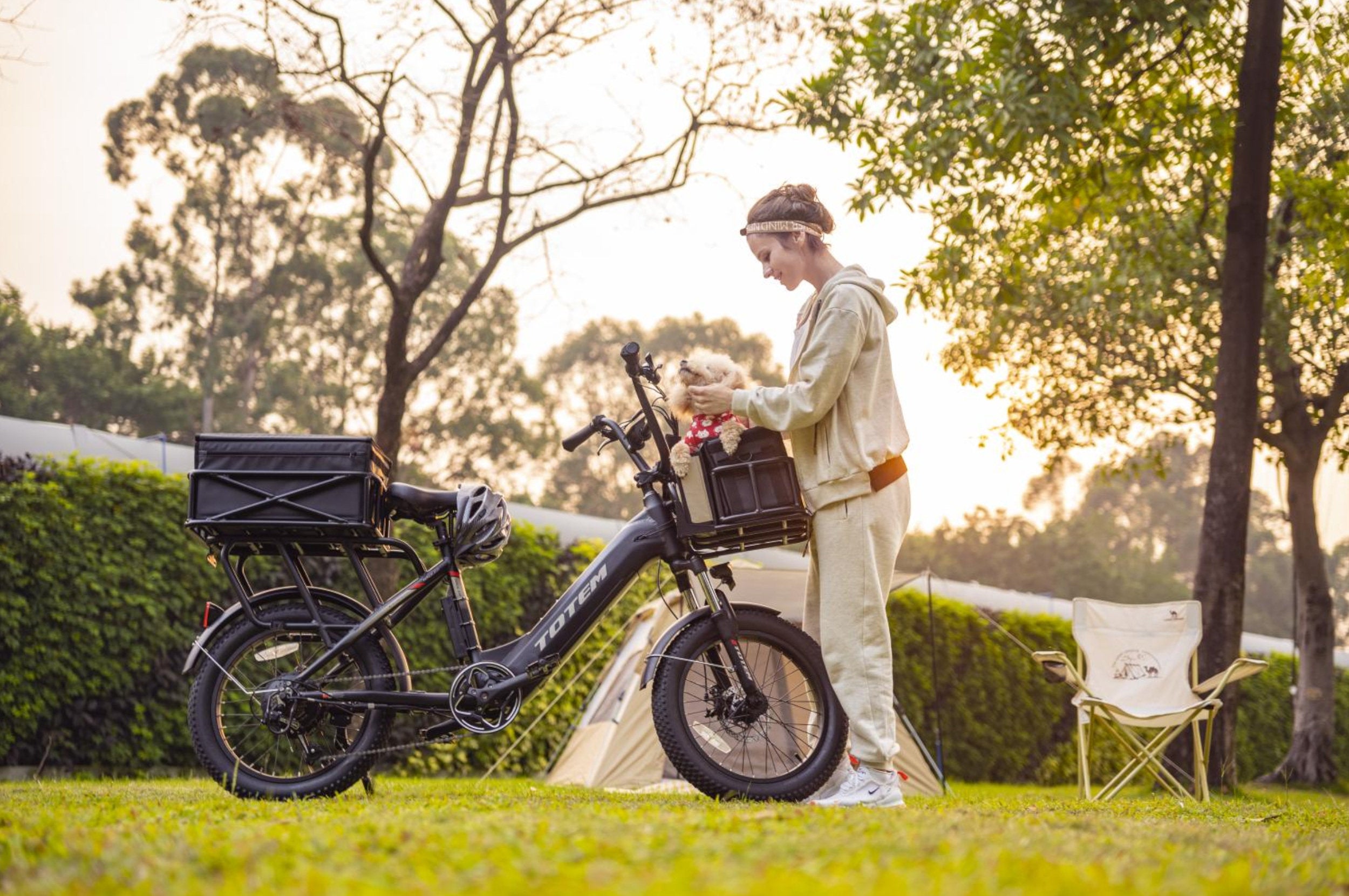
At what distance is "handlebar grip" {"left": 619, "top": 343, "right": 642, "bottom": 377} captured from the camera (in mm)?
3694

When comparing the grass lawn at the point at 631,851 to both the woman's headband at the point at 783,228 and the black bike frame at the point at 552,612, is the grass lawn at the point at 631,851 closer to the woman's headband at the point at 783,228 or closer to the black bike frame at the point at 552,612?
the black bike frame at the point at 552,612

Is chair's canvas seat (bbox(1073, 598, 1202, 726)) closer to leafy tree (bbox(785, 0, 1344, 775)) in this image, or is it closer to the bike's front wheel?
leafy tree (bbox(785, 0, 1344, 775))

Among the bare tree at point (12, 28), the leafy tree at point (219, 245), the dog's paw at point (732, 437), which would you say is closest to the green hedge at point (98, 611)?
the bare tree at point (12, 28)

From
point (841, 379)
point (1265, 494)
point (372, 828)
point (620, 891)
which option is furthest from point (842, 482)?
point (1265, 494)

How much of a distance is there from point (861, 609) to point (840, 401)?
0.62 m

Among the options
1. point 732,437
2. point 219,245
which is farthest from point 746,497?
point 219,245

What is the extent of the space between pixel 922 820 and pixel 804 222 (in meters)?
1.90

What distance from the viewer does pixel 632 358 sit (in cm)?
372

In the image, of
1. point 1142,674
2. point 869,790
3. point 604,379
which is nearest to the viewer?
point 869,790

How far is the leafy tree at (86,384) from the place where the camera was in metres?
23.5

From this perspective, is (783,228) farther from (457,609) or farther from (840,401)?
(457,609)

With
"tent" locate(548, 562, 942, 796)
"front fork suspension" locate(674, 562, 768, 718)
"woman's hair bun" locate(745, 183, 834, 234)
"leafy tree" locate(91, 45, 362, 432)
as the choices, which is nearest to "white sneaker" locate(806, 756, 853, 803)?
"front fork suspension" locate(674, 562, 768, 718)

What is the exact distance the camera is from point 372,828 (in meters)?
2.42

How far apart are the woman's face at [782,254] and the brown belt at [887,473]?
26.2 inches
